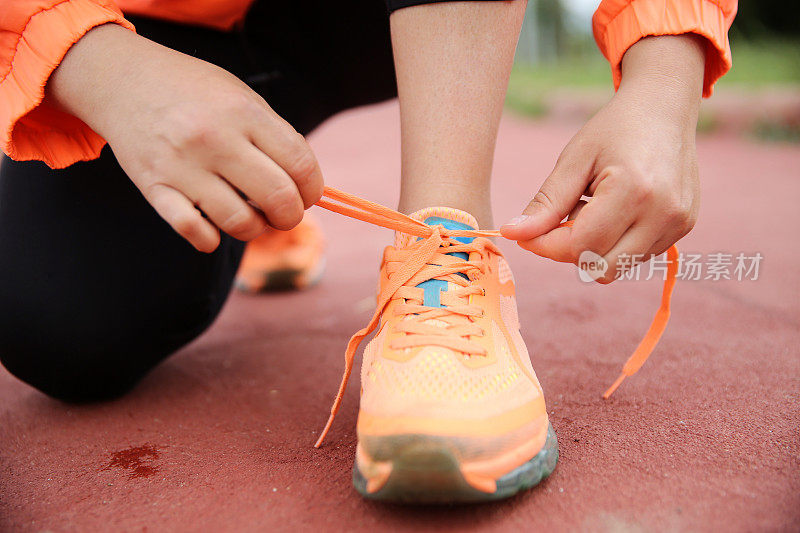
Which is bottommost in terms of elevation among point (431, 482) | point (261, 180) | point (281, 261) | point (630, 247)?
point (281, 261)

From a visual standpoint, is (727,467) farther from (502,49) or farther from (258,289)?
(258,289)

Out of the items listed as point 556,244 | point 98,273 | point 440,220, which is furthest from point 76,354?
point 556,244

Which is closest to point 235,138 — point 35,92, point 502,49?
point 35,92

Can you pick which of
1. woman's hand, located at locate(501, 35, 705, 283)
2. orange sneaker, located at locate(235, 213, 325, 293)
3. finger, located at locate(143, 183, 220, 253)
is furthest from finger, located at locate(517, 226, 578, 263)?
orange sneaker, located at locate(235, 213, 325, 293)

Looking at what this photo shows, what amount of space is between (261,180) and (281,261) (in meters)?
1.10

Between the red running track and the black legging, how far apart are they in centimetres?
8

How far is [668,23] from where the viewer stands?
757mm

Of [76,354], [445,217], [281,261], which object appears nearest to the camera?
[445,217]

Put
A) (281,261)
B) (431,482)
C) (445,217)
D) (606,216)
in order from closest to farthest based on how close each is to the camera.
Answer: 1. (431,482)
2. (606,216)
3. (445,217)
4. (281,261)

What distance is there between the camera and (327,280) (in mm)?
1815

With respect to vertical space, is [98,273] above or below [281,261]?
above

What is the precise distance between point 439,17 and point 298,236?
3.32 ft

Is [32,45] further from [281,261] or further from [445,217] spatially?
[281,261]

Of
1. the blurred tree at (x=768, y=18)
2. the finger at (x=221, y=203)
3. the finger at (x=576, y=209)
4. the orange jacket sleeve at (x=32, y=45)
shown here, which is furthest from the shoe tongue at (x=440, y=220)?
the blurred tree at (x=768, y=18)
